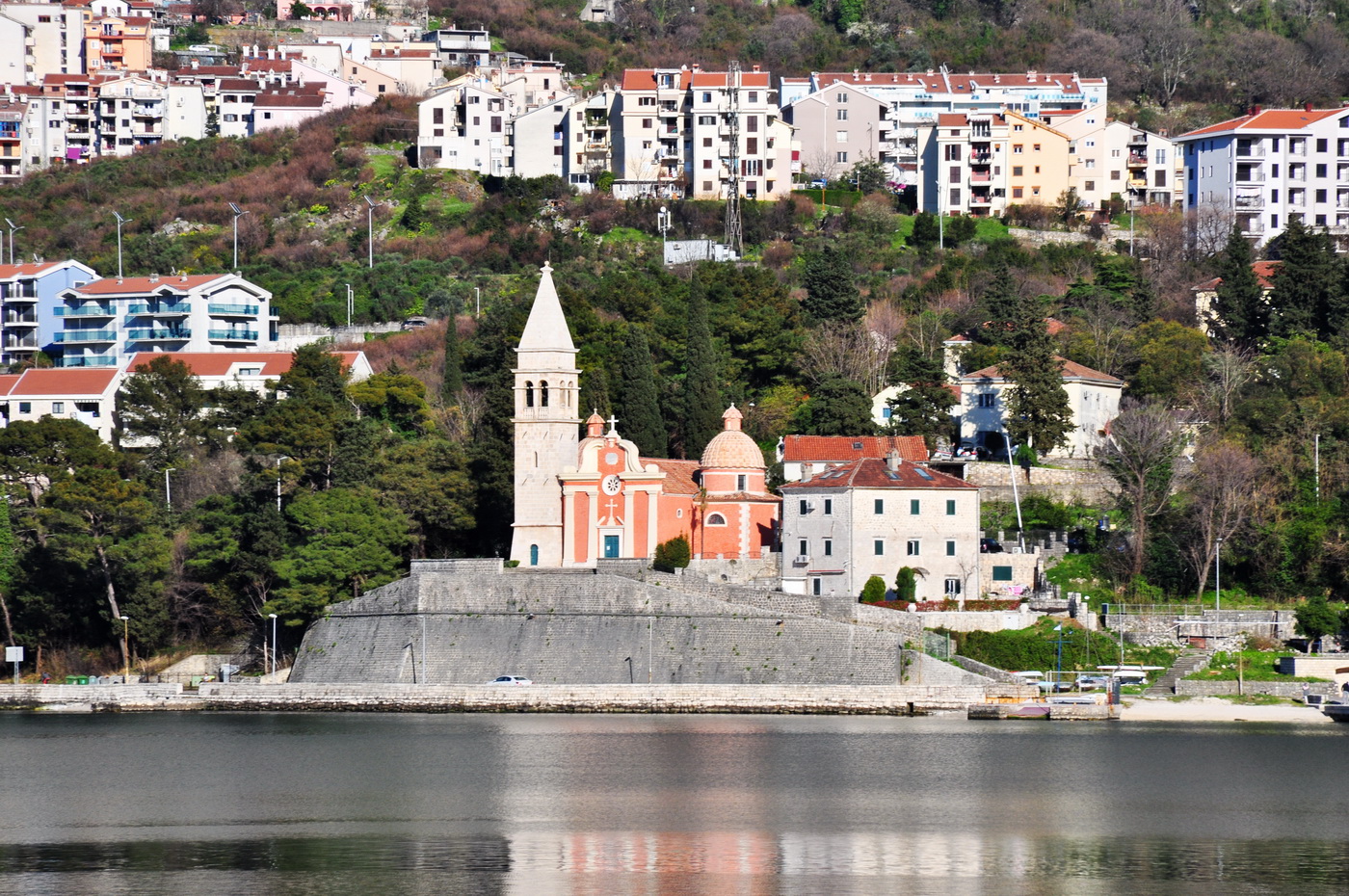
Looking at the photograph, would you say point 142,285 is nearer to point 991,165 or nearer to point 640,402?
point 640,402

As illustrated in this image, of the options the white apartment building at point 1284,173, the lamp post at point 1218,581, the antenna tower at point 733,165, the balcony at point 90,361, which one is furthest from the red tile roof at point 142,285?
the lamp post at point 1218,581

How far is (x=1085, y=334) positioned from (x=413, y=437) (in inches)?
1049

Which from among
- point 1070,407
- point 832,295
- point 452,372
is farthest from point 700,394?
point 1070,407

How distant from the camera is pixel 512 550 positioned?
73.5 m

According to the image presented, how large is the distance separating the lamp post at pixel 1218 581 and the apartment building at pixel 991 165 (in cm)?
4342

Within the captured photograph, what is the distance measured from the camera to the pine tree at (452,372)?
8562cm

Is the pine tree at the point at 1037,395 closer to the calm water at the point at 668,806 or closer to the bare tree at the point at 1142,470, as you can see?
the bare tree at the point at 1142,470

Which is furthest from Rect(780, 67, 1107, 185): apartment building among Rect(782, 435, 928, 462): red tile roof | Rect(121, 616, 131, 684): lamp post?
Rect(121, 616, 131, 684): lamp post

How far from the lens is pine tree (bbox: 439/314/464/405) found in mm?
85625

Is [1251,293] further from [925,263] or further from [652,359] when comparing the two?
Answer: [652,359]

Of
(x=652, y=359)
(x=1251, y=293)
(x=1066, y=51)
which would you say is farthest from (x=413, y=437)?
(x=1066, y=51)

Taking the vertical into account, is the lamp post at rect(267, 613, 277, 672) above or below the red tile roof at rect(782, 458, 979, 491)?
below

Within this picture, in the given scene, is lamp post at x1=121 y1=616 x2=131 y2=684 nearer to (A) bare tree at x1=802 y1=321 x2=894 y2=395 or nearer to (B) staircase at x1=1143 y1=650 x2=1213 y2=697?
(A) bare tree at x1=802 y1=321 x2=894 y2=395

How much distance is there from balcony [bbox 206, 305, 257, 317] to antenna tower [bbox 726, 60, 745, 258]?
2247 cm
